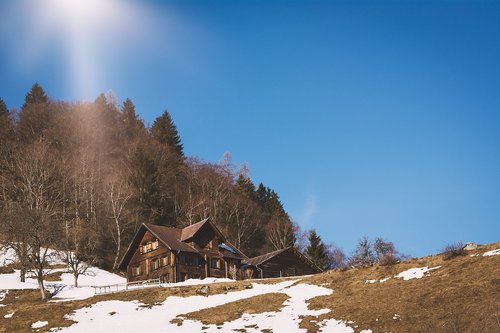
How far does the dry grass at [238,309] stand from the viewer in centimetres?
3381

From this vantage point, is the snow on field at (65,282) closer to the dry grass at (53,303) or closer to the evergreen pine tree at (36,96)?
the dry grass at (53,303)

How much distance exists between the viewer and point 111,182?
72625mm

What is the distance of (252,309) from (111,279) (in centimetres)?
3033

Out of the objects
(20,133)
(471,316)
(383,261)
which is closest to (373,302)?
(471,316)

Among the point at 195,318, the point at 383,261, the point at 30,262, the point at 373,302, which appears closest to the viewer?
the point at 373,302

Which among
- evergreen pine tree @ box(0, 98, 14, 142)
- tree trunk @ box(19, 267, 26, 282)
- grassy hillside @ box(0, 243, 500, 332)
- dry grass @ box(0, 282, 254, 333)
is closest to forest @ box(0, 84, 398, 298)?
evergreen pine tree @ box(0, 98, 14, 142)

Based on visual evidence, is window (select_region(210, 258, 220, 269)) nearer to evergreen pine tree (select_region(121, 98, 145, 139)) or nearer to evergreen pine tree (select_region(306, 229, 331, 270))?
evergreen pine tree (select_region(306, 229, 331, 270))

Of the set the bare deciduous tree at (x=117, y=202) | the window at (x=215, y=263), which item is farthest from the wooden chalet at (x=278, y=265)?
the bare deciduous tree at (x=117, y=202)

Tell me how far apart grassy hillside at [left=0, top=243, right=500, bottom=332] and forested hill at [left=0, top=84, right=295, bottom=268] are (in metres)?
17.3

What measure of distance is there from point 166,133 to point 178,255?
4641 centimetres

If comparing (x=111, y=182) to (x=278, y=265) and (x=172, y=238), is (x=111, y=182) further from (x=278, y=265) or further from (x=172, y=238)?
(x=278, y=265)

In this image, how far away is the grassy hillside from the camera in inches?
1009

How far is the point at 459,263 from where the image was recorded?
114ft

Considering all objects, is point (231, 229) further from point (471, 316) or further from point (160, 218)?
point (471, 316)
